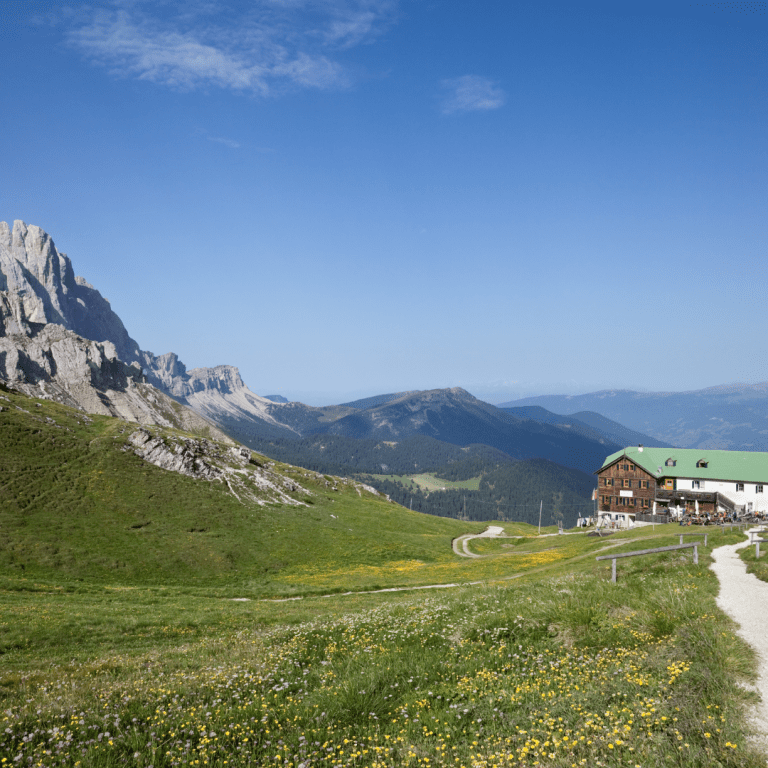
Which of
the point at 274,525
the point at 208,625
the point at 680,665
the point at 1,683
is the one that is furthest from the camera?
the point at 274,525

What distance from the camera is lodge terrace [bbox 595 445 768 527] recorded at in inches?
3199

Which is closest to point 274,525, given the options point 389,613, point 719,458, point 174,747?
point 389,613

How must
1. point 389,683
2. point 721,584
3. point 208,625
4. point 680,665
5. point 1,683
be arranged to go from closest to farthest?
point 680,665 → point 389,683 → point 1,683 → point 721,584 → point 208,625

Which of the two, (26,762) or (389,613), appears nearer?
(26,762)

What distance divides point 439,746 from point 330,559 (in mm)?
58629

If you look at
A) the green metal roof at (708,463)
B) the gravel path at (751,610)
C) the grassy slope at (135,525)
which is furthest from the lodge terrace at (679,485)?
the gravel path at (751,610)

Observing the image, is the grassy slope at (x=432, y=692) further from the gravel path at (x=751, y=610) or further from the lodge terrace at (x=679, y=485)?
the lodge terrace at (x=679, y=485)

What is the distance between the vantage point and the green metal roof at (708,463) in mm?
82250

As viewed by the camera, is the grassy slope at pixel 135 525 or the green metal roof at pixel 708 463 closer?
the grassy slope at pixel 135 525

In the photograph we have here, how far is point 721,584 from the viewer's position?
63.1 ft

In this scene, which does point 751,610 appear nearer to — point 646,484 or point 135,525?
point 135,525

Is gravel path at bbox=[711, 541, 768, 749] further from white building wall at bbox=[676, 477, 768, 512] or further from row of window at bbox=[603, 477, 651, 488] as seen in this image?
row of window at bbox=[603, 477, 651, 488]

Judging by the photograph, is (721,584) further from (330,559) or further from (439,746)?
(330,559)

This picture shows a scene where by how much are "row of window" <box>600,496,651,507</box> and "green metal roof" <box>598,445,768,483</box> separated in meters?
6.72
